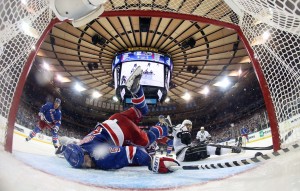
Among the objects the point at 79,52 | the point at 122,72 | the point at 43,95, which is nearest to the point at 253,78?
the point at 122,72

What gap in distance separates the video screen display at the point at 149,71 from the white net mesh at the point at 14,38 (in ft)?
14.9

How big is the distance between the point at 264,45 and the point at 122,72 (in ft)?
16.5

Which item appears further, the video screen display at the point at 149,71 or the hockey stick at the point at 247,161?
the video screen display at the point at 149,71

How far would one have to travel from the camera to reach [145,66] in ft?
21.5

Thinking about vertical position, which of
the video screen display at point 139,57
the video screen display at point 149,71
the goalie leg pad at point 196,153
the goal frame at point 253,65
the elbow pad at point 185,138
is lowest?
the goalie leg pad at point 196,153

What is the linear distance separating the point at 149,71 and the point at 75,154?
5126 mm

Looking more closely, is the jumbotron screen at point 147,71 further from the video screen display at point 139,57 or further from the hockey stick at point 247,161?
the hockey stick at point 247,161

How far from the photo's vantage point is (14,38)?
→ 1.49 m

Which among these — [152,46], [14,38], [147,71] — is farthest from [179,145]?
[152,46]

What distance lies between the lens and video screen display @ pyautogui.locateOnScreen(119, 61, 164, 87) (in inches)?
253

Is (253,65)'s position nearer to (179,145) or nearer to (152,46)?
(179,145)

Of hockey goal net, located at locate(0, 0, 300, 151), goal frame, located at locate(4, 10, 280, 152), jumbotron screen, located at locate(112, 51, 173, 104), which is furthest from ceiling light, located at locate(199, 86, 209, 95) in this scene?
hockey goal net, located at locate(0, 0, 300, 151)

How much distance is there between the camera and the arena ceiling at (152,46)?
5398 millimetres

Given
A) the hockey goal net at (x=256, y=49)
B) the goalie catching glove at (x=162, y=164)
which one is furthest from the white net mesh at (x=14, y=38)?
the goalie catching glove at (x=162, y=164)
